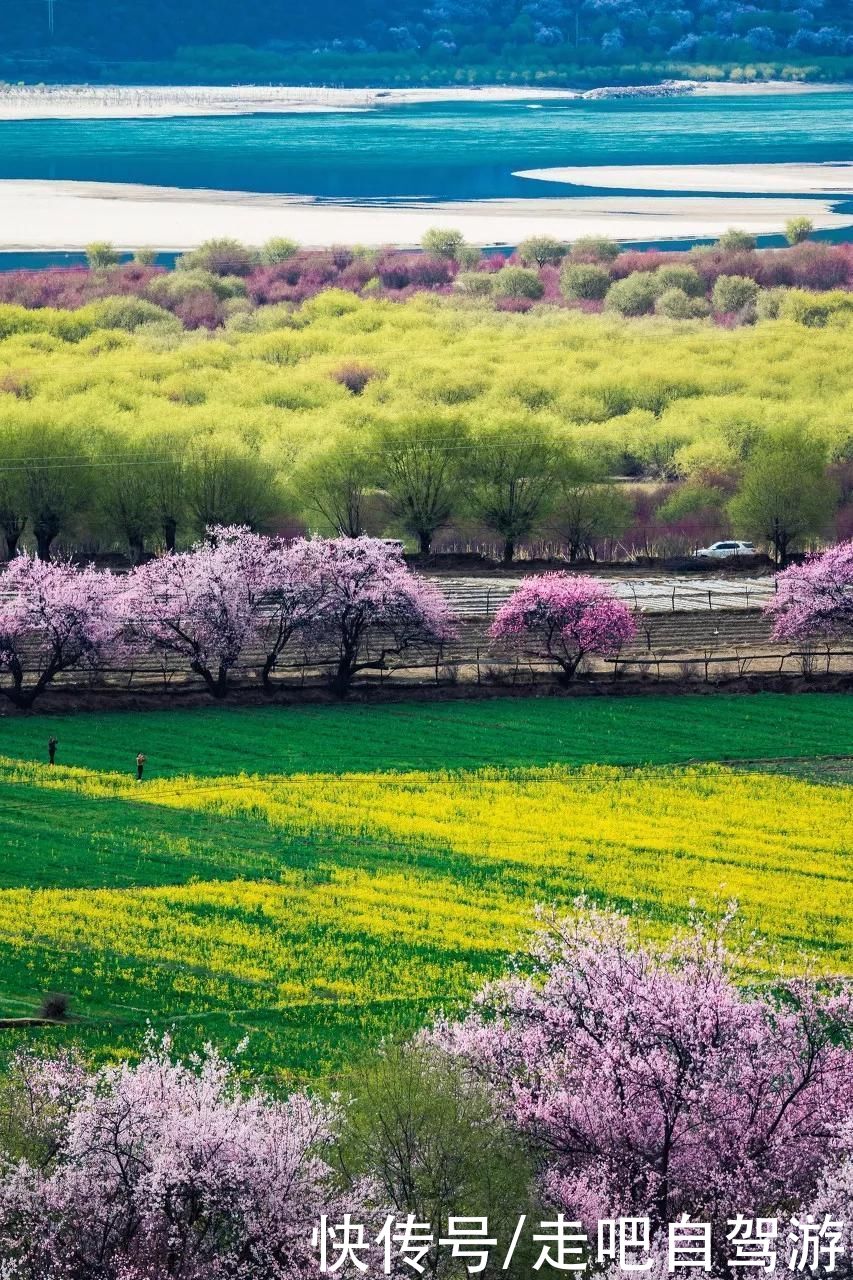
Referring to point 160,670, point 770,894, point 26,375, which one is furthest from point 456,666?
point 26,375

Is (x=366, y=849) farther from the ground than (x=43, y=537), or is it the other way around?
(x=43, y=537)

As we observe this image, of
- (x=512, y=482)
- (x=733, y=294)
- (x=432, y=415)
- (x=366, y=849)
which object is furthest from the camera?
(x=733, y=294)

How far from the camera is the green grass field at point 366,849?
145 ft

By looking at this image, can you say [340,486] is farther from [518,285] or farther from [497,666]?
[518,285]

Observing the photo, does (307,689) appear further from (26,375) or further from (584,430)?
(26,375)

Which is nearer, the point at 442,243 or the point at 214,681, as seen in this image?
the point at 214,681

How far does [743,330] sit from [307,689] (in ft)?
308

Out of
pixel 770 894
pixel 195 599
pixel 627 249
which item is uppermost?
pixel 627 249

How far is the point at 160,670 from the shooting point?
70625mm

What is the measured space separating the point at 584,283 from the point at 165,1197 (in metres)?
151

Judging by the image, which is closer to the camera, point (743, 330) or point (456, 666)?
point (456, 666)

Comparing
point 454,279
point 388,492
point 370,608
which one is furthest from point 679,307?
point 370,608

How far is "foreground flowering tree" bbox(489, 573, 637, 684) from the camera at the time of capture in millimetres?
70812

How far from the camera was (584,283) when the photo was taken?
17550cm
